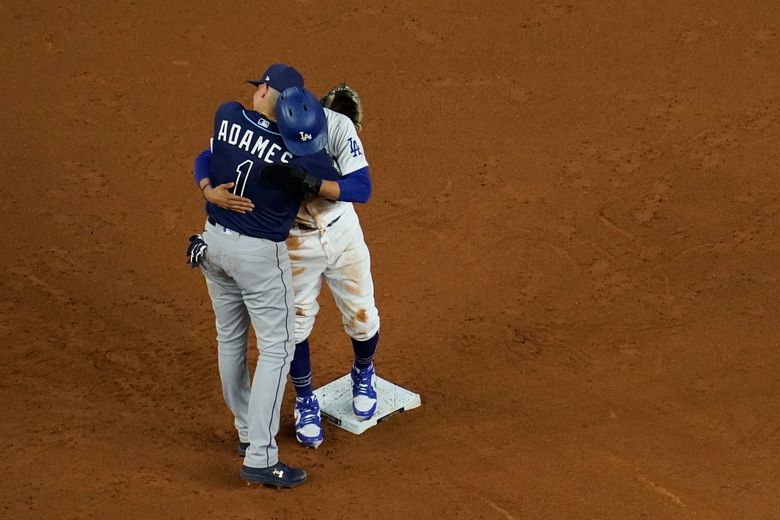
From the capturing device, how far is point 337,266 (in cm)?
604

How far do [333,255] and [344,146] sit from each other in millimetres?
607

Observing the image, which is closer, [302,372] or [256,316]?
[256,316]

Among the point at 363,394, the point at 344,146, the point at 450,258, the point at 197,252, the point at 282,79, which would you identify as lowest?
the point at 363,394

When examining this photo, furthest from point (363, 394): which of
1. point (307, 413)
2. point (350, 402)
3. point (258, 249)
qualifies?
point (258, 249)

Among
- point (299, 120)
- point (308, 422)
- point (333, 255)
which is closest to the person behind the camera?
point (299, 120)

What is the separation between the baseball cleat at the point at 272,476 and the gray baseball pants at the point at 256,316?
0.08ft

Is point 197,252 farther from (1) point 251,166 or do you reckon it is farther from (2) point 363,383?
(2) point 363,383

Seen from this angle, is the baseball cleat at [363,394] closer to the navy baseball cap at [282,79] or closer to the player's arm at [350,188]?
the player's arm at [350,188]

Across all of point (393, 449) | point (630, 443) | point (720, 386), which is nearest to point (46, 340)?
point (393, 449)

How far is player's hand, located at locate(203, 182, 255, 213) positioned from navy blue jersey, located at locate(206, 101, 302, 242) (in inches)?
1.2

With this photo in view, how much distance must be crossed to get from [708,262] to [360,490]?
10.6 feet

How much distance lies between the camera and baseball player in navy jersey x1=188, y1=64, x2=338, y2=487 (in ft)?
17.7

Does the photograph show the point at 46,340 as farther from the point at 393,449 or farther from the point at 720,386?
the point at 720,386

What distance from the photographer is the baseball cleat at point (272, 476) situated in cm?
572
